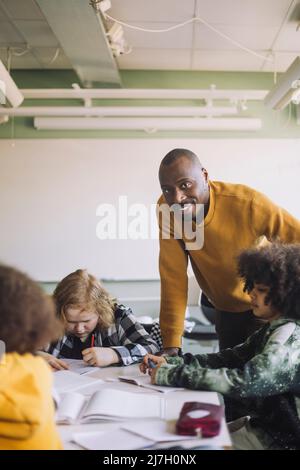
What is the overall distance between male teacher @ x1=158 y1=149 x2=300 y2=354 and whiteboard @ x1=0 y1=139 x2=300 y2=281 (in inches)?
87.4

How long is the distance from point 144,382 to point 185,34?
9.47ft

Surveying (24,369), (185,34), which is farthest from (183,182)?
(185,34)

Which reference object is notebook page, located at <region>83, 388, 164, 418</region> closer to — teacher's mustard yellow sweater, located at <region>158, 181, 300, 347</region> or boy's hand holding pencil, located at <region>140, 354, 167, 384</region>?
boy's hand holding pencil, located at <region>140, 354, 167, 384</region>

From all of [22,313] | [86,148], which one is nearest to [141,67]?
[86,148]

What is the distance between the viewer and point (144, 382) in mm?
1349

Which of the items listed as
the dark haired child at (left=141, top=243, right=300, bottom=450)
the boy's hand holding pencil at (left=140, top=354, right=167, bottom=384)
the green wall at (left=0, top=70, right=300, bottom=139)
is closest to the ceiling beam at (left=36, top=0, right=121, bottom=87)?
the green wall at (left=0, top=70, right=300, bottom=139)

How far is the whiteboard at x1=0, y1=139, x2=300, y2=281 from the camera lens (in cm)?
411

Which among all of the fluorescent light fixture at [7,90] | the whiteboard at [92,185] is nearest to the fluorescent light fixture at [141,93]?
the whiteboard at [92,185]

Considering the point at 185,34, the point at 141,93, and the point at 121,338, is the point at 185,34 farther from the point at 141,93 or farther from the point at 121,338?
the point at 121,338

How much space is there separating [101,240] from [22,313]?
3.33 m

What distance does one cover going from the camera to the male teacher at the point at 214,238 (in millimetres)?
1684

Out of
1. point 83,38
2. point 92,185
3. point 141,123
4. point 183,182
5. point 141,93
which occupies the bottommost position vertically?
point 183,182

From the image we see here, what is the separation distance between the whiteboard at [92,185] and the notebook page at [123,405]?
2.93 m

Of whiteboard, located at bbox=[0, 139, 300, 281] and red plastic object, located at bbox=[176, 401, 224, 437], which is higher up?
whiteboard, located at bbox=[0, 139, 300, 281]
